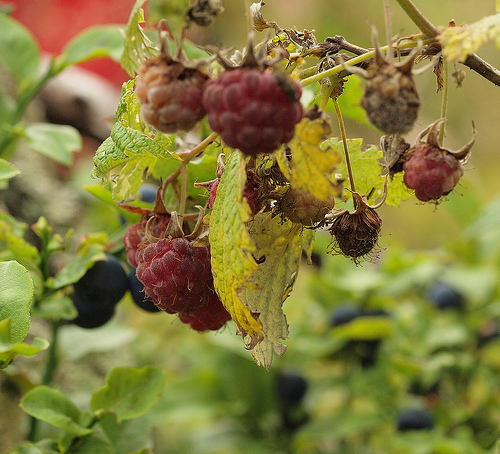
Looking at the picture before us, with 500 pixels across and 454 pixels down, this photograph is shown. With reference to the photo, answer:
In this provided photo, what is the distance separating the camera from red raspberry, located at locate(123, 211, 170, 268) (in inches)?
17.3

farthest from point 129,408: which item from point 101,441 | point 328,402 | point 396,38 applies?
point 328,402

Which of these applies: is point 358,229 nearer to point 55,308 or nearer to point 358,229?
point 358,229

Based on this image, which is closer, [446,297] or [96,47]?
[96,47]

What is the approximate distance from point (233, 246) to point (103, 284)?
0.83 feet

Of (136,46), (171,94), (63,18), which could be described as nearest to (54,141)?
(136,46)

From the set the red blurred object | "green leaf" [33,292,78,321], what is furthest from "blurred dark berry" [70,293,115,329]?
the red blurred object

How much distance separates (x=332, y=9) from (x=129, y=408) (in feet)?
16.4

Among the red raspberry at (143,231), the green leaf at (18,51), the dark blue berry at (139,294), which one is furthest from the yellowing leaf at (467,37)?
the green leaf at (18,51)

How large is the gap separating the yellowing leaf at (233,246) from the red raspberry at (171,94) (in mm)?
44

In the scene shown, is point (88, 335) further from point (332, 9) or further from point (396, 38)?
point (332, 9)

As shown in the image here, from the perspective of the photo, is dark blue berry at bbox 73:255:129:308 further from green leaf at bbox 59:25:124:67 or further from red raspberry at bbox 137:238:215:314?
Result: green leaf at bbox 59:25:124:67

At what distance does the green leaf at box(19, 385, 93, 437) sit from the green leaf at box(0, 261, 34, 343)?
11 centimetres

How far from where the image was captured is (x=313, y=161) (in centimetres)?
32

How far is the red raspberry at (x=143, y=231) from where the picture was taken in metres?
0.44
